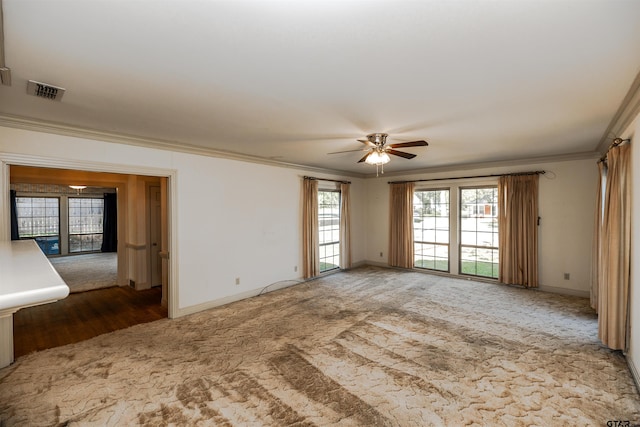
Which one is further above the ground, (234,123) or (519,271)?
(234,123)

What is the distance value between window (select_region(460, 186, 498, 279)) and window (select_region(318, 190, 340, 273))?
2.78m

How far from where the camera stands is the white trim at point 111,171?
9.54 ft

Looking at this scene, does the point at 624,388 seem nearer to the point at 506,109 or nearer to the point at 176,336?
the point at 506,109

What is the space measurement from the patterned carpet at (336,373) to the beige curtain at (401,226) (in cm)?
275

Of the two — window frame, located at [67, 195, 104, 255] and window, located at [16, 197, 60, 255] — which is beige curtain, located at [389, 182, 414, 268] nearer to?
window frame, located at [67, 195, 104, 255]

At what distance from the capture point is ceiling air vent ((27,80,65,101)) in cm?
219

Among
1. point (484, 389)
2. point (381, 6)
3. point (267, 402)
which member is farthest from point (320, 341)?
point (381, 6)

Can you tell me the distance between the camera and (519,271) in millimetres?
5457

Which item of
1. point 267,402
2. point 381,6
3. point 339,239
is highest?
point 381,6

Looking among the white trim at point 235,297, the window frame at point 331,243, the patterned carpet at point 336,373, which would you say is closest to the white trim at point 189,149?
the window frame at point 331,243

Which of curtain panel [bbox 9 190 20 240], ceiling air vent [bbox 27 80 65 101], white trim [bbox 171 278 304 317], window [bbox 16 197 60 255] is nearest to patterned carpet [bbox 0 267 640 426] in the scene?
white trim [bbox 171 278 304 317]

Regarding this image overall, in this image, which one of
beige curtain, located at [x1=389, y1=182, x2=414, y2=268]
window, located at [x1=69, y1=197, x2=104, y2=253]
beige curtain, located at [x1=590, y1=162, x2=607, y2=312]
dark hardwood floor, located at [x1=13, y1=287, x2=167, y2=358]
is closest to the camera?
dark hardwood floor, located at [x1=13, y1=287, x2=167, y2=358]

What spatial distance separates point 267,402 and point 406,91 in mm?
2743

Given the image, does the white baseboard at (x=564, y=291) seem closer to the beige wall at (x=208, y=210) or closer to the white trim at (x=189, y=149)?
the white trim at (x=189, y=149)
